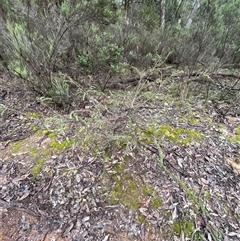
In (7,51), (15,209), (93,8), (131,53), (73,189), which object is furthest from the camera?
(131,53)

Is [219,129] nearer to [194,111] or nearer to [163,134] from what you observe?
[194,111]

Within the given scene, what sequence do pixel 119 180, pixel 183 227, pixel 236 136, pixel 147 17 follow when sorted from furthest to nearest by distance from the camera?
pixel 147 17
pixel 236 136
pixel 119 180
pixel 183 227

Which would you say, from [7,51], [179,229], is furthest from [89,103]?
[179,229]

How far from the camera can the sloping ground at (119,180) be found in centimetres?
168

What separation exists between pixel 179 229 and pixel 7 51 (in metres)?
3.22

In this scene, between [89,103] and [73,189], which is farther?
[89,103]

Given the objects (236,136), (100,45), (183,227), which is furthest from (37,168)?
(236,136)

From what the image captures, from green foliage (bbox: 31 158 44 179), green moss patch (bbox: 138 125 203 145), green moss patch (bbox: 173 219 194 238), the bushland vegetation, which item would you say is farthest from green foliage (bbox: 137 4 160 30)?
green moss patch (bbox: 173 219 194 238)

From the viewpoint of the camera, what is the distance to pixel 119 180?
1.99 meters

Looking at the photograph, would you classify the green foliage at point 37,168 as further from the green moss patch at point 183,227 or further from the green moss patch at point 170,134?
the green moss patch at point 183,227

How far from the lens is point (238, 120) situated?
3094mm

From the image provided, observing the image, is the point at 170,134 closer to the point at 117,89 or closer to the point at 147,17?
the point at 117,89

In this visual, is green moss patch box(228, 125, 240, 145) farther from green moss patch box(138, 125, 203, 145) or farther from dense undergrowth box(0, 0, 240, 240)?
green moss patch box(138, 125, 203, 145)

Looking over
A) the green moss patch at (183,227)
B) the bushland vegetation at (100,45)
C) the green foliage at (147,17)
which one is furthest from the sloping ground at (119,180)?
the green foliage at (147,17)
